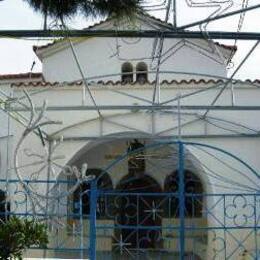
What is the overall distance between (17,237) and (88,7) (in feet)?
8.52

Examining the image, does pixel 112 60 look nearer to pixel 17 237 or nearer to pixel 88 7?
pixel 17 237

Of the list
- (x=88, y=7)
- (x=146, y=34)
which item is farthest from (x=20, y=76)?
(x=88, y=7)

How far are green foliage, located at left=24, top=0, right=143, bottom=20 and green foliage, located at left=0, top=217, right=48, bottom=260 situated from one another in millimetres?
2361

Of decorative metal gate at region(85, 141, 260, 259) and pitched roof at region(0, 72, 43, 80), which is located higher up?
pitched roof at region(0, 72, 43, 80)

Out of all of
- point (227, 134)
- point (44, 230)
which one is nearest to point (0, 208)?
point (227, 134)

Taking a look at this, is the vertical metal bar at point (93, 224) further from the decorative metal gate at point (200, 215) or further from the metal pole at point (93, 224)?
the decorative metal gate at point (200, 215)

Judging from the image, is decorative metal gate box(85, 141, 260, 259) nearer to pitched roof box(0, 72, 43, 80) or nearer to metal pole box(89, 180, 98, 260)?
metal pole box(89, 180, 98, 260)

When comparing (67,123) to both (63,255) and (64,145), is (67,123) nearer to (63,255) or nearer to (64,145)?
(64,145)

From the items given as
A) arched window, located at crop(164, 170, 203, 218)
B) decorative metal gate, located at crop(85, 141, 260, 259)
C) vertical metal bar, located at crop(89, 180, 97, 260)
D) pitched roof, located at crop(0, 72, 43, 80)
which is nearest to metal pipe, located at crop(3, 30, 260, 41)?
vertical metal bar, located at crop(89, 180, 97, 260)

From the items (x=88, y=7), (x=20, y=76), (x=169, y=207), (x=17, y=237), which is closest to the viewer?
(x=88, y=7)

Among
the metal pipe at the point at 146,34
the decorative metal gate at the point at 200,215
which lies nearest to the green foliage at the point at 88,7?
the metal pipe at the point at 146,34

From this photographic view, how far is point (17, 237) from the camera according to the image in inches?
268

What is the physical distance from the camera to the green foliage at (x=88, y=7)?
5.91m

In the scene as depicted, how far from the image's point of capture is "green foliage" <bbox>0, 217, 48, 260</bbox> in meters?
6.79
